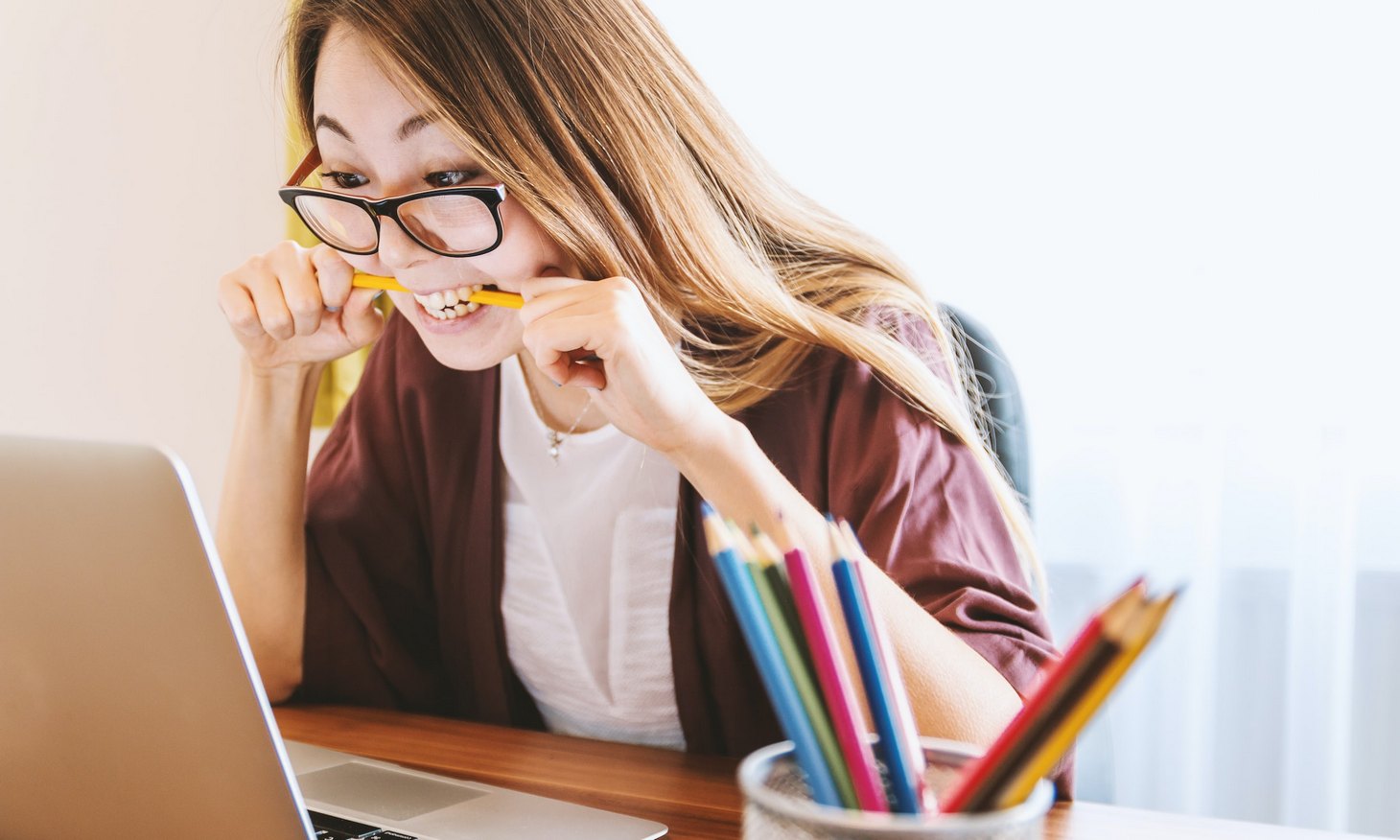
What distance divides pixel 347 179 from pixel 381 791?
51 cm

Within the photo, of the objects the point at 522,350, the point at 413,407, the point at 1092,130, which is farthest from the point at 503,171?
the point at 1092,130

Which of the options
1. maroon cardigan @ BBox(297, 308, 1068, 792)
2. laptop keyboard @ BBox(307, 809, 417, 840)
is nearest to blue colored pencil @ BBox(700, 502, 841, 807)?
laptop keyboard @ BBox(307, 809, 417, 840)

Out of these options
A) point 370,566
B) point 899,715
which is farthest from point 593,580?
point 899,715

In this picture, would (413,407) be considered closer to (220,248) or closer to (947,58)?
(947,58)

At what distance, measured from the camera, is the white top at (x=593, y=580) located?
112 centimetres

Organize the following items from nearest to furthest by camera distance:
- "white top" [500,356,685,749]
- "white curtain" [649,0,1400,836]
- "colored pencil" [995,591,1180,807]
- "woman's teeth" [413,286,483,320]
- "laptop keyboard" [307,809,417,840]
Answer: "colored pencil" [995,591,1180,807] < "laptop keyboard" [307,809,417,840] < "woman's teeth" [413,286,483,320] < "white top" [500,356,685,749] < "white curtain" [649,0,1400,836]

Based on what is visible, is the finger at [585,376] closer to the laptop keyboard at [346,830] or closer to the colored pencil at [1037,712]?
the laptop keyboard at [346,830]

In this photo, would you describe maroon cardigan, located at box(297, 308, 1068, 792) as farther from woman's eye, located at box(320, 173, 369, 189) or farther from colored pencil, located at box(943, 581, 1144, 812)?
colored pencil, located at box(943, 581, 1144, 812)

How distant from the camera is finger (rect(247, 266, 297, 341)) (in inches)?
42.9

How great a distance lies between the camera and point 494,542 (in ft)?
3.84

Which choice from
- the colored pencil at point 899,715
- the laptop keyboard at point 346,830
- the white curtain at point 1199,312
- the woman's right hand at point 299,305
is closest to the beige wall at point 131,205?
the white curtain at point 1199,312

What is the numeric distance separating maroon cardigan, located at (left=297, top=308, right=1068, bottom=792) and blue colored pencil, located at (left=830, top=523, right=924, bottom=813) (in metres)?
0.48

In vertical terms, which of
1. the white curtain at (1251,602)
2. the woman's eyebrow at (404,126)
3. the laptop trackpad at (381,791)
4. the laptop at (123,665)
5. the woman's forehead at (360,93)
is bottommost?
the white curtain at (1251,602)

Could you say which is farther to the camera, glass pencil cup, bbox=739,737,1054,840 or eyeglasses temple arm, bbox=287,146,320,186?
eyeglasses temple arm, bbox=287,146,320,186
